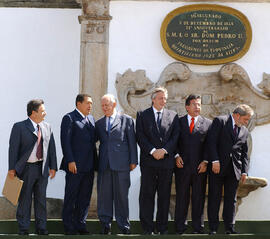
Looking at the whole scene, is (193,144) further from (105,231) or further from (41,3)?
(41,3)

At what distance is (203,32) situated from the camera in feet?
24.7

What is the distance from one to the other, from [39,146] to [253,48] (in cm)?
307

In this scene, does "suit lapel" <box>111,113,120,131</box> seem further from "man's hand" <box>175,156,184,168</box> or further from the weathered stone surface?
the weathered stone surface

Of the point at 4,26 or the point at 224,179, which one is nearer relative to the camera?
the point at 224,179

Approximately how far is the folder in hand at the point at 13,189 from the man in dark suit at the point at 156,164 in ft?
3.69

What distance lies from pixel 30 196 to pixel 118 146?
2.99 feet

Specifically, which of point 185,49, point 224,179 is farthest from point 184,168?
point 185,49

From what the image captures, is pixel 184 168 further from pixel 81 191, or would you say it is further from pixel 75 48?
pixel 75 48

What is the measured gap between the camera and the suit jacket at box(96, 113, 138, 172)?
19.1ft

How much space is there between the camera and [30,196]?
5.69 meters

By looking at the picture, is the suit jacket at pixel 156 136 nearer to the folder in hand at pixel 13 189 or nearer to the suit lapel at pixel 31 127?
the suit lapel at pixel 31 127

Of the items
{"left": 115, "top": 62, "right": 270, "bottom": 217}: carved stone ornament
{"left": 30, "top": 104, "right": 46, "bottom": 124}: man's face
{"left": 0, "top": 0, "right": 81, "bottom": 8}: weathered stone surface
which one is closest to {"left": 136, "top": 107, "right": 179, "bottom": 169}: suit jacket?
{"left": 30, "top": 104, "right": 46, "bottom": 124}: man's face

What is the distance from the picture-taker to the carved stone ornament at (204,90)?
7434mm

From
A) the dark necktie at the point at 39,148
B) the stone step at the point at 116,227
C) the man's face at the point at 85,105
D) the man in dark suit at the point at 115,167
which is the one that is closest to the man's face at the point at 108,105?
the man in dark suit at the point at 115,167
